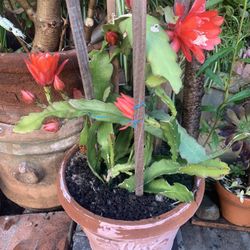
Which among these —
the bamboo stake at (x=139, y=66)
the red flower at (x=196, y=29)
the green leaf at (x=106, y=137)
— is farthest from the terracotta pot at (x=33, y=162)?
the red flower at (x=196, y=29)

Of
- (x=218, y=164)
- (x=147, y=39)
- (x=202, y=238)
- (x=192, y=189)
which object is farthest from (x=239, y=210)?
(x=147, y=39)

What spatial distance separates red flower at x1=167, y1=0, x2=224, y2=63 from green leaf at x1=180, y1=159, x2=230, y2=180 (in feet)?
0.75

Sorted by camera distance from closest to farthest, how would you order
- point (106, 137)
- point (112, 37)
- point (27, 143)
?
point (112, 37), point (106, 137), point (27, 143)

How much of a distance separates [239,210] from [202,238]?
148mm

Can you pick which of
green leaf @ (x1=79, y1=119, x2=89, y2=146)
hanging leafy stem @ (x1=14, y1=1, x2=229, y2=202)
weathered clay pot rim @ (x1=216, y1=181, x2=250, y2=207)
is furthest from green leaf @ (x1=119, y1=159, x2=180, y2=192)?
weathered clay pot rim @ (x1=216, y1=181, x2=250, y2=207)

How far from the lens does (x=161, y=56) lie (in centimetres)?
59

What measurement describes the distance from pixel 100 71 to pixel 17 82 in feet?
0.88

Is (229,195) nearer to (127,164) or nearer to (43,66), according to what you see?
(127,164)

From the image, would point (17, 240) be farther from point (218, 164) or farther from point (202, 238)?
point (218, 164)

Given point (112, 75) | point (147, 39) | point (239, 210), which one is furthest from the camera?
point (239, 210)

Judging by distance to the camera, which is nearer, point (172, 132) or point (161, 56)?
point (161, 56)

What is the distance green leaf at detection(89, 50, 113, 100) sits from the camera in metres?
0.77

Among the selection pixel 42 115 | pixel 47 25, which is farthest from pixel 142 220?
pixel 47 25

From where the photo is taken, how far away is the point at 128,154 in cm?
91
